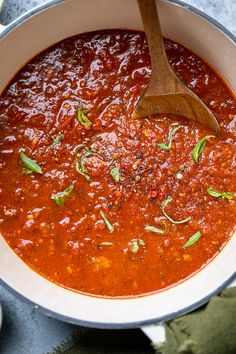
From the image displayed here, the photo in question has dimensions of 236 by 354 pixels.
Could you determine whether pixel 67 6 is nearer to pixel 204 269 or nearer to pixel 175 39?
pixel 175 39

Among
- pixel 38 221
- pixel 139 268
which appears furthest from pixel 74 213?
pixel 139 268

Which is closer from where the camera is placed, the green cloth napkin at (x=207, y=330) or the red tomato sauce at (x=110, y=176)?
the green cloth napkin at (x=207, y=330)

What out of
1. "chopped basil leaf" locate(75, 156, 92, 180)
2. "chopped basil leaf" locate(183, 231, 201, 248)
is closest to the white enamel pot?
"chopped basil leaf" locate(183, 231, 201, 248)

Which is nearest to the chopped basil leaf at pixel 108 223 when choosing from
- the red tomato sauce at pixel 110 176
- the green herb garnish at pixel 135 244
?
the red tomato sauce at pixel 110 176

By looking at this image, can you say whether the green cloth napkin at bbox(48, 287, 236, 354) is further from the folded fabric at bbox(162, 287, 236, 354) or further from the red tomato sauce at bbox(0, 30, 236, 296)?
the red tomato sauce at bbox(0, 30, 236, 296)

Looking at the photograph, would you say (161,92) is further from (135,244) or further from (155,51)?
(135,244)

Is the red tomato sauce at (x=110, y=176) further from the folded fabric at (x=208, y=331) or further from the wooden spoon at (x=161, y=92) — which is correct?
the folded fabric at (x=208, y=331)

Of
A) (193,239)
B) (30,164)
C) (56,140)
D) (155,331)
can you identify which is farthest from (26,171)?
(155,331)
